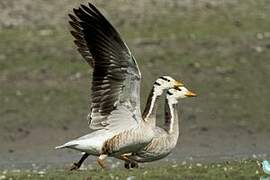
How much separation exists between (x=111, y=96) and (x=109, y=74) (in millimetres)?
228

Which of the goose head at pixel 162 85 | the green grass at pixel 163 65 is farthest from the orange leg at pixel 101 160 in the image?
the green grass at pixel 163 65

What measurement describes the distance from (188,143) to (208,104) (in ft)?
4.53

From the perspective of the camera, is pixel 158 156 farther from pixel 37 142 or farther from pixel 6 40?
pixel 6 40

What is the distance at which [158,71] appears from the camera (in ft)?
64.9

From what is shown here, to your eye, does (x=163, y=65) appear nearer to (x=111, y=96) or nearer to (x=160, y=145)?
(x=160, y=145)

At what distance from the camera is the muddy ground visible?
58.3 ft

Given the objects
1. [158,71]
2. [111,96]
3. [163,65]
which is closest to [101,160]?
[111,96]

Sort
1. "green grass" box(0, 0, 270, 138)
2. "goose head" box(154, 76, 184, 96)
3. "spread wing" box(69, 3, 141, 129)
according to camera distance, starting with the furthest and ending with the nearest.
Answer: "green grass" box(0, 0, 270, 138)
"goose head" box(154, 76, 184, 96)
"spread wing" box(69, 3, 141, 129)

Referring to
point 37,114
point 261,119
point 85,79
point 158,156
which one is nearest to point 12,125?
point 37,114

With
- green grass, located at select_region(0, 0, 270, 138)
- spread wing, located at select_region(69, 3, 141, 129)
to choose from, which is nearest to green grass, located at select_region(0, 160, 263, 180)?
spread wing, located at select_region(69, 3, 141, 129)

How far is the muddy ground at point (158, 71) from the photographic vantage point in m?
17.8

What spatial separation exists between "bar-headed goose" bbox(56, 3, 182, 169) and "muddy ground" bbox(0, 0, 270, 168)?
12.2 feet

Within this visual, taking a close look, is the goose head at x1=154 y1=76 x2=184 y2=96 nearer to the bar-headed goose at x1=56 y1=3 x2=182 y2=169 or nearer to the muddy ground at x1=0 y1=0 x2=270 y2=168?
the bar-headed goose at x1=56 y1=3 x2=182 y2=169

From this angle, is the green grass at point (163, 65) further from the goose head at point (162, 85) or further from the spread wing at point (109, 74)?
the spread wing at point (109, 74)
